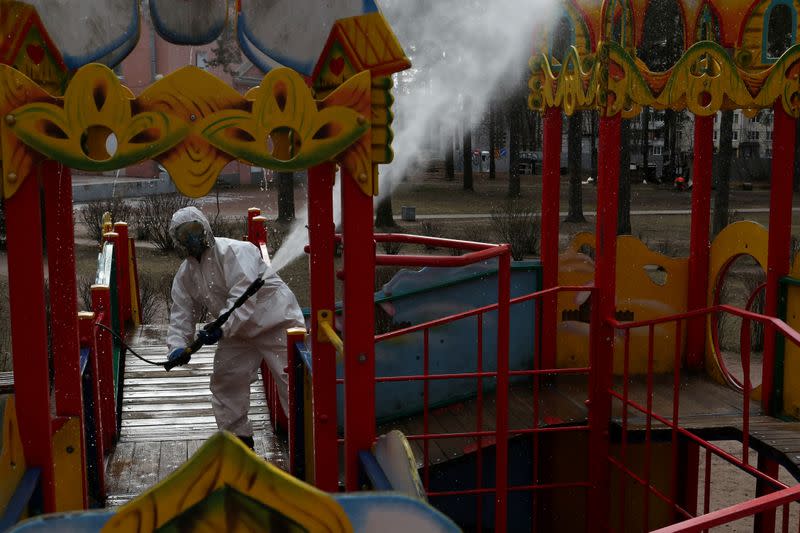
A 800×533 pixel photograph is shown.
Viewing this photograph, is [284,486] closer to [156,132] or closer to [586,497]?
[156,132]

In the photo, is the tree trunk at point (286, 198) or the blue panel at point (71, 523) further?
the tree trunk at point (286, 198)

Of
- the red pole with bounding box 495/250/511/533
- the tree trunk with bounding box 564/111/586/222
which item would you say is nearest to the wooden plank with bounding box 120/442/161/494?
the red pole with bounding box 495/250/511/533

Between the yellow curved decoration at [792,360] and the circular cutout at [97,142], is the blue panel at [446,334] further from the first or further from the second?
the circular cutout at [97,142]

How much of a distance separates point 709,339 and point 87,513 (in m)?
5.96

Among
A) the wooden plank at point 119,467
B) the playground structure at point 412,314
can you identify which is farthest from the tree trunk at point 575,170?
the wooden plank at point 119,467

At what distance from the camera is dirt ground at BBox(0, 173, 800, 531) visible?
13305mm

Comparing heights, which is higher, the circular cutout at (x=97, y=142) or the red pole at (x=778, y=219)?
the circular cutout at (x=97, y=142)

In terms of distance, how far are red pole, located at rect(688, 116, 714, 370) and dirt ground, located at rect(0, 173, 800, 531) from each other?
1607 millimetres

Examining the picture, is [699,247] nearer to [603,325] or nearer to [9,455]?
[603,325]

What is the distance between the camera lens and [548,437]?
21.8 ft

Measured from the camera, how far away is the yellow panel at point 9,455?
111 inches

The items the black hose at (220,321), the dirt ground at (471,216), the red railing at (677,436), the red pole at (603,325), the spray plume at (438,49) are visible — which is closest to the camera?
the red railing at (677,436)

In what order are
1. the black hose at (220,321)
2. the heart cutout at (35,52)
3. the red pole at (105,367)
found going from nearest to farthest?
1. the heart cutout at (35,52)
2. the black hose at (220,321)
3. the red pole at (105,367)

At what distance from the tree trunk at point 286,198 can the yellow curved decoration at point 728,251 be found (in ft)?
57.2
